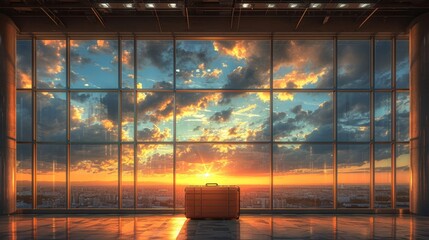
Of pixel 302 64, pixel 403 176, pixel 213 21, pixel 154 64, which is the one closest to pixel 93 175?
pixel 154 64

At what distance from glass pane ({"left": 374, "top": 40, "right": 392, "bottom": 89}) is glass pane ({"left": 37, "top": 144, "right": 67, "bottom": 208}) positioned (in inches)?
563

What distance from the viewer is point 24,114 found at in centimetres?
2142

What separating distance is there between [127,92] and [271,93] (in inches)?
251

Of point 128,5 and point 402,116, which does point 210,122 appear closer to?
point 128,5

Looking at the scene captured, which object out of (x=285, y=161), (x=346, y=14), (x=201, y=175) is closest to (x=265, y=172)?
(x=285, y=161)

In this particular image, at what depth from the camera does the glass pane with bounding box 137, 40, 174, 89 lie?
70.5 ft

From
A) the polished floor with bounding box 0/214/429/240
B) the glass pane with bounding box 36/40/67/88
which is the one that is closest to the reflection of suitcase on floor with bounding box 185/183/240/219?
the polished floor with bounding box 0/214/429/240

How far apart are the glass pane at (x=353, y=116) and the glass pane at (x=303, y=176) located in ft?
3.38

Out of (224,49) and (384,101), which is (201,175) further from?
(384,101)

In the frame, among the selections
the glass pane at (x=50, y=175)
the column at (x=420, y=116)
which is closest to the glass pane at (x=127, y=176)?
the glass pane at (x=50, y=175)

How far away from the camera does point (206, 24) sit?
21.0 meters

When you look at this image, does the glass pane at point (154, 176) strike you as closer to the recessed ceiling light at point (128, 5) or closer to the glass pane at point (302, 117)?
the glass pane at point (302, 117)

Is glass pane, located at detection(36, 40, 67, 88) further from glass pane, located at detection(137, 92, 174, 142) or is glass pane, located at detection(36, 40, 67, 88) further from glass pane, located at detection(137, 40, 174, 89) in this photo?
glass pane, located at detection(137, 92, 174, 142)

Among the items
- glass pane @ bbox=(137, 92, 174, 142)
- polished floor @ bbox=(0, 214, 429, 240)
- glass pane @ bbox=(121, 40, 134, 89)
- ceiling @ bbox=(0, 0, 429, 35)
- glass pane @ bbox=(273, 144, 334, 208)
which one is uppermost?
ceiling @ bbox=(0, 0, 429, 35)
